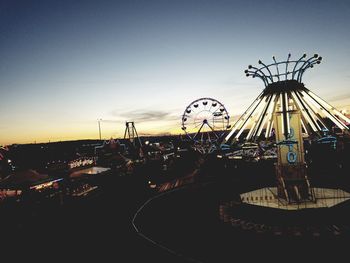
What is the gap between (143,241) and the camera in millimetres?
8367

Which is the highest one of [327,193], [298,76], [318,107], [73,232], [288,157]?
[298,76]

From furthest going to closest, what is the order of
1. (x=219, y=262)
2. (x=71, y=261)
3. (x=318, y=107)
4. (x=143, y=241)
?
(x=318, y=107) → (x=143, y=241) → (x=71, y=261) → (x=219, y=262)

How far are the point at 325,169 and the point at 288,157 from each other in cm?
846

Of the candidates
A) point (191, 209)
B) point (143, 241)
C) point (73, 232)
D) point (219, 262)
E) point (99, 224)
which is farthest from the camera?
point (191, 209)

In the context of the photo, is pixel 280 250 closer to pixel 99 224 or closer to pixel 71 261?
pixel 71 261

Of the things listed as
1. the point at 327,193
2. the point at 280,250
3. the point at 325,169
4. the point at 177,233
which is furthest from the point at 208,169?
the point at 280,250

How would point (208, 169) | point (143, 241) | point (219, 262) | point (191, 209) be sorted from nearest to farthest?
point (219, 262) < point (143, 241) < point (191, 209) < point (208, 169)

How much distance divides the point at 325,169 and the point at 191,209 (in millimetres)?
10848

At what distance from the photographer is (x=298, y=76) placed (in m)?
9.95

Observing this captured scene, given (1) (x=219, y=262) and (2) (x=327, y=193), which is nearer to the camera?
(1) (x=219, y=262)

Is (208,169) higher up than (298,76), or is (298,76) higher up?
(298,76)

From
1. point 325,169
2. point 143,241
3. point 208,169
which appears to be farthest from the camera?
point 208,169

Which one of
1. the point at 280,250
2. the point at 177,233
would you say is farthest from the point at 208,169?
the point at 280,250

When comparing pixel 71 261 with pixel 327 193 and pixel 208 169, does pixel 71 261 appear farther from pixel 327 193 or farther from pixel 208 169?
pixel 208 169
